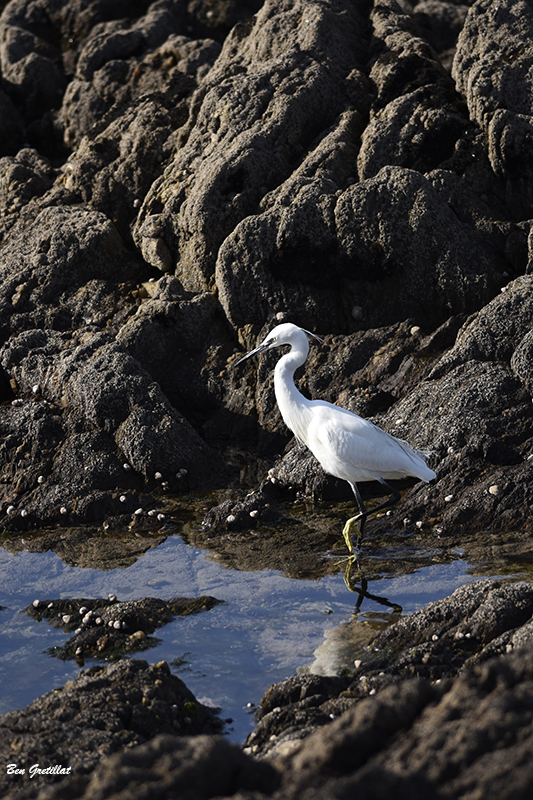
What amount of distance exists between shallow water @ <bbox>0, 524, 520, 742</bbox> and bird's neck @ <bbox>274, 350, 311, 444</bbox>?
1.75m

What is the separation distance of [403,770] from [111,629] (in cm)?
385

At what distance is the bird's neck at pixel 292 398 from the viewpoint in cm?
814

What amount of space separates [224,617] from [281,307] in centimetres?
518

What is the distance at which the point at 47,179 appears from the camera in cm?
1398

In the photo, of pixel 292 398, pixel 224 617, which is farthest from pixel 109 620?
pixel 292 398

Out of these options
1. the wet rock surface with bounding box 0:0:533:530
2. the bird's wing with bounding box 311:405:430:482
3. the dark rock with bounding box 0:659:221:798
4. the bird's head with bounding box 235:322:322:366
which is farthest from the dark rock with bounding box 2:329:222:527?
the dark rock with bounding box 0:659:221:798

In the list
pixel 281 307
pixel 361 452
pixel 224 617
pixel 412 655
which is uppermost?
pixel 281 307

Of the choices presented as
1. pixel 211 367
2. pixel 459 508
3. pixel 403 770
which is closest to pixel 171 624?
pixel 459 508

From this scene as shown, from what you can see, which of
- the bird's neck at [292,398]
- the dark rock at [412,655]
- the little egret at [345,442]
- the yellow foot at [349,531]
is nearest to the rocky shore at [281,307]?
the dark rock at [412,655]

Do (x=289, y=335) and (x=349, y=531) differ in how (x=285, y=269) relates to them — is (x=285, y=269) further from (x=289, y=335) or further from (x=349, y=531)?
(x=349, y=531)

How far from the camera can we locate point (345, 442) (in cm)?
766

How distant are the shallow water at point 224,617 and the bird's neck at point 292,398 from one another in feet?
5.75

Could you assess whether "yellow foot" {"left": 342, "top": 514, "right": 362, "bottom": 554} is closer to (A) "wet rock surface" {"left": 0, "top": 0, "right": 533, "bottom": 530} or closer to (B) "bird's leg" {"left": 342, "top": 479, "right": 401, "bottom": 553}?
(B) "bird's leg" {"left": 342, "top": 479, "right": 401, "bottom": 553}

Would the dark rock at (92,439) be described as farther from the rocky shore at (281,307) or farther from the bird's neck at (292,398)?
the bird's neck at (292,398)
